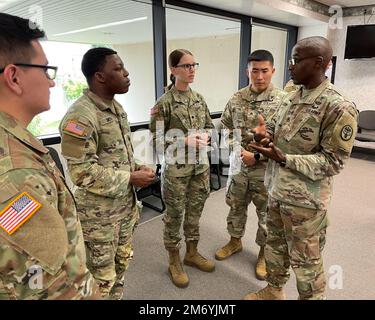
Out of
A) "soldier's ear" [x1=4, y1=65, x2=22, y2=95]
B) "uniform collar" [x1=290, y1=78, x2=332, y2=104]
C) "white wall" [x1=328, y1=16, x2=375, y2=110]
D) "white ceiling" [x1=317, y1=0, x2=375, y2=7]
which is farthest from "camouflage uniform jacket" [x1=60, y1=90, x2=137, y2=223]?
"white wall" [x1=328, y1=16, x2=375, y2=110]

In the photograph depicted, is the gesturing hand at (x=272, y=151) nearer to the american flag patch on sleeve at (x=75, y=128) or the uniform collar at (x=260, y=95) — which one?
the uniform collar at (x=260, y=95)

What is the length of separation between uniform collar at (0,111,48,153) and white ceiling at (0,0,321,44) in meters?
2.41

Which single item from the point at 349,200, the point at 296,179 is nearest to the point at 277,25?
the point at 349,200

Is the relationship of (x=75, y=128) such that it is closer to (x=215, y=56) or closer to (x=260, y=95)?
(x=260, y=95)

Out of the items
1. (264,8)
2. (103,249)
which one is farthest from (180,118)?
(264,8)

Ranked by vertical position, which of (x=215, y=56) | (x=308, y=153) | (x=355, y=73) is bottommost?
(x=308, y=153)

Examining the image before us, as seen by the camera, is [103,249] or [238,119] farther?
[238,119]

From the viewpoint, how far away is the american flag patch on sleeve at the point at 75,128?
1195 mm

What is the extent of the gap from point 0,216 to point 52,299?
0.25 meters

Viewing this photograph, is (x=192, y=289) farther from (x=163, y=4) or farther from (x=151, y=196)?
(x=163, y=4)

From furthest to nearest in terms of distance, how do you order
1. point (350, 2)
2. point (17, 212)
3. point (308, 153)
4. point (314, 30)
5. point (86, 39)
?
point (314, 30), point (350, 2), point (86, 39), point (308, 153), point (17, 212)

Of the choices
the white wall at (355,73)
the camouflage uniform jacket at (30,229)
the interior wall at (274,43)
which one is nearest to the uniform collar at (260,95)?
the camouflage uniform jacket at (30,229)

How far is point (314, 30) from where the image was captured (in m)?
5.46

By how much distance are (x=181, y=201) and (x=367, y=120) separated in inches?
191
